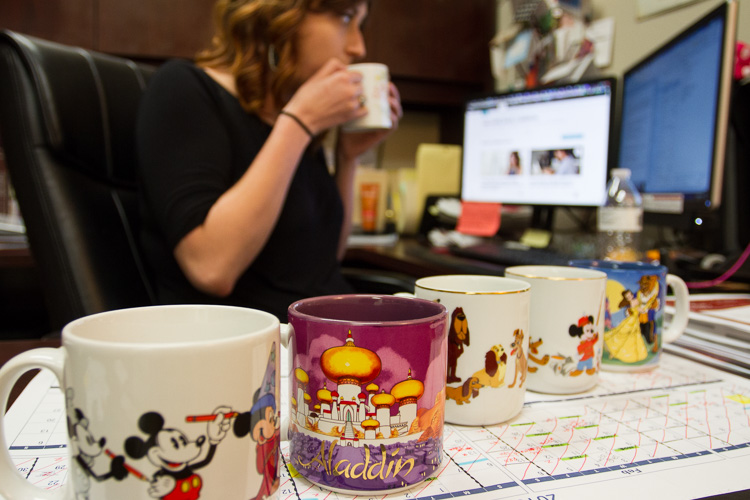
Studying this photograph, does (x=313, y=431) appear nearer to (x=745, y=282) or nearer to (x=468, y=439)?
(x=468, y=439)

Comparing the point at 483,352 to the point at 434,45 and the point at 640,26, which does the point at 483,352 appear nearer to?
the point at 640,26

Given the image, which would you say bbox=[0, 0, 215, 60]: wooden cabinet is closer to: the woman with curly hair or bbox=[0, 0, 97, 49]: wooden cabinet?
bbox=[0, 0, 97, 49]: wooden cabinet

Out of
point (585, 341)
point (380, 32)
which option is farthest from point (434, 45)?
point (585, 341)

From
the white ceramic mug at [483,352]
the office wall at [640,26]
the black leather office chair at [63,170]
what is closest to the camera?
the white ceramic mug at [483,352]

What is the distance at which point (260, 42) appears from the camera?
95cm

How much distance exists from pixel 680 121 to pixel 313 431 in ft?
3.13

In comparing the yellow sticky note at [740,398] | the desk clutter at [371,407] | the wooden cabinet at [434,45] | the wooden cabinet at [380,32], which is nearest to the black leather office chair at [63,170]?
the desk clutter at [371,407]

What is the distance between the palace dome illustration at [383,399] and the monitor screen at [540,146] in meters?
1.10

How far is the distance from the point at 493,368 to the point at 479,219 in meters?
1.14

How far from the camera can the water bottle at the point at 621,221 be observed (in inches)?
32.3

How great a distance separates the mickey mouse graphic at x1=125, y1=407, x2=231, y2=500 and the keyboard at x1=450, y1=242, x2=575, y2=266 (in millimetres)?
784

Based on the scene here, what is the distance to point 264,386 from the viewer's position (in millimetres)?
260

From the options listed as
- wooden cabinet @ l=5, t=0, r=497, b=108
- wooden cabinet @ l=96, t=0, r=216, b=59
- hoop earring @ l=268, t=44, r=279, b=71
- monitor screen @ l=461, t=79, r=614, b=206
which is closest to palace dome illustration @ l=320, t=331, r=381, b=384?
hoop earring @ l=268, t=44, r=279, b=71

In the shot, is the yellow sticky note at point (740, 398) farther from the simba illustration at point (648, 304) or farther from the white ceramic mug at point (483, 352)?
the white ceramic mug at point (483, 352)
